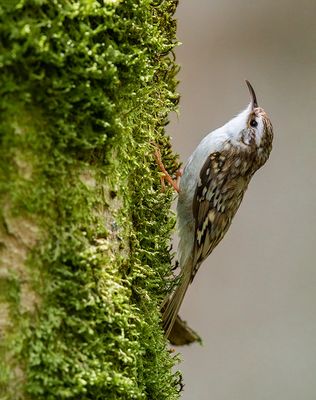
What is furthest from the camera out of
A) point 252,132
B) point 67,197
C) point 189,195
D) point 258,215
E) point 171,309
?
point 258,215

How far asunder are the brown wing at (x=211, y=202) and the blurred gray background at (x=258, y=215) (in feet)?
5.26

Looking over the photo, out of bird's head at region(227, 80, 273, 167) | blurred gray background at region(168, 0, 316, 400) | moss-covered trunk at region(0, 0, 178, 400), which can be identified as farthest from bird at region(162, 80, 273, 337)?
blurred gray background at region(168, 0, 316, 400)

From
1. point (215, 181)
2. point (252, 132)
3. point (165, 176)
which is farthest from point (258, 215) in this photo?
point (165, 176)

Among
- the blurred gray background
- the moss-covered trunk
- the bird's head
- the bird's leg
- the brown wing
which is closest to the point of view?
the moss-covered trunk

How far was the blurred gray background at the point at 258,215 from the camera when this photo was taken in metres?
4.11

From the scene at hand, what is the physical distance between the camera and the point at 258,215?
4246 millimetres

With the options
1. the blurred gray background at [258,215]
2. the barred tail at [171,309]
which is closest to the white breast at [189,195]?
the barred tail at [171,309]

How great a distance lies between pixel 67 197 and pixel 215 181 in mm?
1214

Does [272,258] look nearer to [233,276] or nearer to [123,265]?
[233,276]

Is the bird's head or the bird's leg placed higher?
the bird's head

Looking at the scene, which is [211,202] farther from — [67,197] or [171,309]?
[67,197]

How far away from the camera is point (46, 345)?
1.19 metres

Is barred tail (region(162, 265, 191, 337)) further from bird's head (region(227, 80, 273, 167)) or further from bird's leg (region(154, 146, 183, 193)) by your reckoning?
bird's head (region(227, 80, 273, 167))

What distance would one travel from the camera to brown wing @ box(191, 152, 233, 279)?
2320 mm
